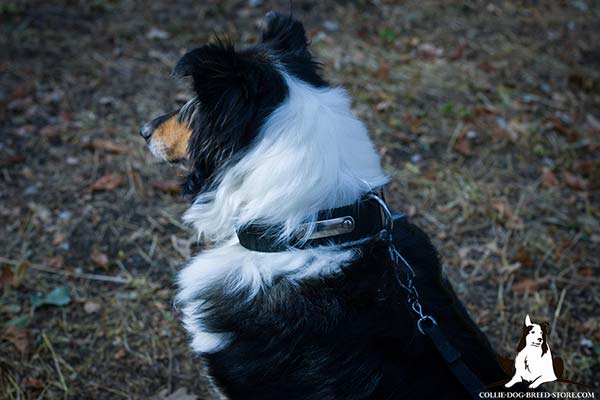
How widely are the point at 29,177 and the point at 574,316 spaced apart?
391cm

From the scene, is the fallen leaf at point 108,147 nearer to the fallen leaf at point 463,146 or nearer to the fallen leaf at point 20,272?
the fallen leaf at point 20,272

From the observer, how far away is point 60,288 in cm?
311

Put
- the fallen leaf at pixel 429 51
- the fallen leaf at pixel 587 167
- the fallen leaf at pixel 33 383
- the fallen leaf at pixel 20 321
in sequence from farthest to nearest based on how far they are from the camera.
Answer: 1. the fallen leaf at pixel 429 51
2. the fallen leaf at pixel 587 167
3. the fallen leaf at pixel 20 321
4. the fallen leaf at pixel 33 383

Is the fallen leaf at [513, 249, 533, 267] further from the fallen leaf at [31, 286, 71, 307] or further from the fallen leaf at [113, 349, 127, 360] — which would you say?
the fallen leaf at [31, 286, 71, 307]

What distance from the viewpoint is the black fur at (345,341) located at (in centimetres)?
182

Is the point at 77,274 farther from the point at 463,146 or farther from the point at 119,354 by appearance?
the point at 463,146

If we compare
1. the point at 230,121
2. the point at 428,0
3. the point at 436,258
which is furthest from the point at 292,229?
the point at 428,0

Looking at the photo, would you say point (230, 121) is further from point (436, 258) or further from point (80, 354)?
point (80, 354)

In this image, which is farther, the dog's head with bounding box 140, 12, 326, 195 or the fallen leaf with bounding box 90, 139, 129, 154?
the fallen leaf with bounding box 90, 139, 129, 154

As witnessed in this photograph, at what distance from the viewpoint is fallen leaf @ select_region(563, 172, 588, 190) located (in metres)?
4.19

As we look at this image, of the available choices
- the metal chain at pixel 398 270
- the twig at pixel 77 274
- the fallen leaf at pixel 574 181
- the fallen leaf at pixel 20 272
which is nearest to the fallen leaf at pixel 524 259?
the fallen leaf at pixel 574 181

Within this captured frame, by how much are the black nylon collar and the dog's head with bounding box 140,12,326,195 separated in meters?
0.29

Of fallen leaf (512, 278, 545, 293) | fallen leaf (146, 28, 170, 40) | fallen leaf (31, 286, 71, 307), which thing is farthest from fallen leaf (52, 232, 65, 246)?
fallen leaf (512, 278, 545, 293)

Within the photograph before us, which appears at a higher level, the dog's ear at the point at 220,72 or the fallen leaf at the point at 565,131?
the dog's ear at the point at 220,72
